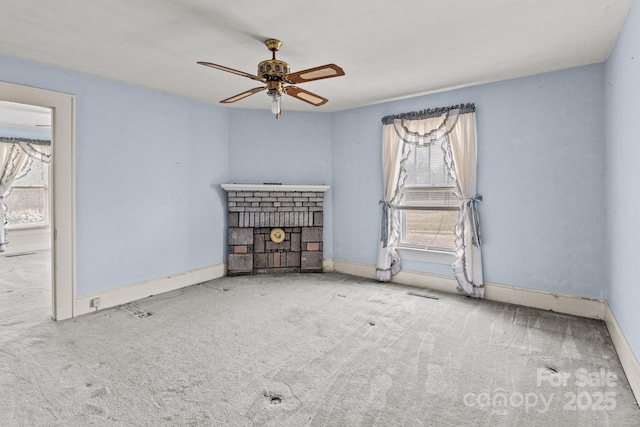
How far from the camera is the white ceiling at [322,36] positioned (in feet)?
7.29

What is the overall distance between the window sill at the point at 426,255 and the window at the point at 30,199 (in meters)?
7.33

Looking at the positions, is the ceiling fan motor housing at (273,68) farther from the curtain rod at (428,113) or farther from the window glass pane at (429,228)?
the window glass pane at (429,228)

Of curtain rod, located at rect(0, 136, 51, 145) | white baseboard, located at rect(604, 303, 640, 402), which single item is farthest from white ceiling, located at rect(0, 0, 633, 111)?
curtain rod, located at rect(0, 136, 51, 145)

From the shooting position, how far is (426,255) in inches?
171

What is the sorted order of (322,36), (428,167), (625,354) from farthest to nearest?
(428,167), (322,36), (625,354)

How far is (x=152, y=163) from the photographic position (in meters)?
4.06

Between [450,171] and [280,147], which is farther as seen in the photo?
[280,147]

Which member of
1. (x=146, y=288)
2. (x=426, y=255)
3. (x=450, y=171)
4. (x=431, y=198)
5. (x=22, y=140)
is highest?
(x=22, y=140)

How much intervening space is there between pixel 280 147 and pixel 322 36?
259 centimetres

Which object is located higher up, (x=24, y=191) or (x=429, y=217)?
(x=24, y=191)

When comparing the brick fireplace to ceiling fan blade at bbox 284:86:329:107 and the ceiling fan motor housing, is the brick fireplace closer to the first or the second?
ceiling fan blade at bbox 284:86:329:107

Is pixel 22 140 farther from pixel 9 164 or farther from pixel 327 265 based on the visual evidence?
pixel 327 265

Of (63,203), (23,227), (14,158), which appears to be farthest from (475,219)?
(14,158)

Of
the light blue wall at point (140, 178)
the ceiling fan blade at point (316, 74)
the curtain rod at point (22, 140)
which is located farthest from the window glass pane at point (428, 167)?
the curtain rod at point (22, 140)
